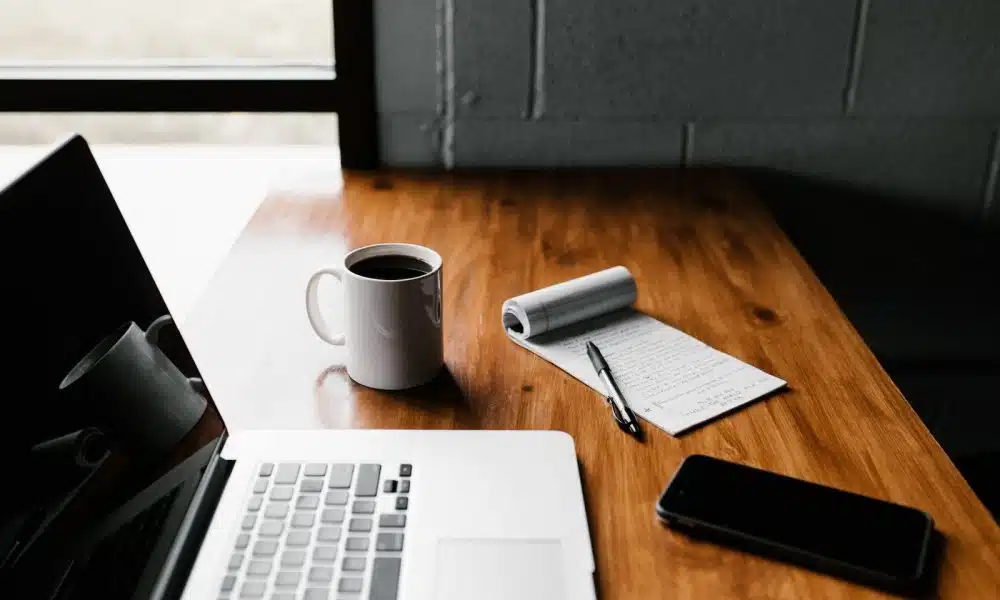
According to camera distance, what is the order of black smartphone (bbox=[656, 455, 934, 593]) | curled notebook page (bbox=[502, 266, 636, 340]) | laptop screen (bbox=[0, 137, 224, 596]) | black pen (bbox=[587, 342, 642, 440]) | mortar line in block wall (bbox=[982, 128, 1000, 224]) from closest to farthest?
laptop screen (bbox=[0, 137, 224, 596]) → black smartphone (bbox=[656, 455, 934, 593]) → black pen (bbox=[587, 342, 642, 440]) → curled notebook page (bbox=[502, 266, 636, 340]) → mortar line in block wall (bbox=[982, 128, 1000, 224])

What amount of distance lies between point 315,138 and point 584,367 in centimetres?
91

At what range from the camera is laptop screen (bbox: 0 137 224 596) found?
0.53 metres

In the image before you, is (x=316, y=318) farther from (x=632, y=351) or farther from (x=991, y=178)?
(x=991, y=178)

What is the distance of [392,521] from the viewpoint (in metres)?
0.66

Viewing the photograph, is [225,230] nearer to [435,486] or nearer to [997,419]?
[435,486]

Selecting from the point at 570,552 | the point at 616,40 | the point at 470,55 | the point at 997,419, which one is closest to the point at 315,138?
the point at 470,55

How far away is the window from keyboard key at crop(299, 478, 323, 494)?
0.87 m

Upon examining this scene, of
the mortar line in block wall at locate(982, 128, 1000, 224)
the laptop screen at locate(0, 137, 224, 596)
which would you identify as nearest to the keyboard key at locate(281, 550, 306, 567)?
the laptop screen at locate(0, 137, 224, 596)

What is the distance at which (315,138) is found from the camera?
1.64 metres

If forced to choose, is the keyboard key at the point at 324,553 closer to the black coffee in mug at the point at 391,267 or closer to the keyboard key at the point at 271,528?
the keyboard key at the point at 271,528

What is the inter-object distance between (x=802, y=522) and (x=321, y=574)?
12.9 inches

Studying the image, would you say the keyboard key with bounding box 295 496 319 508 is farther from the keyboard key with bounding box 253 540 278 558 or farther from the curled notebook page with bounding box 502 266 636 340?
the curled notebook page with bounding box 502 266 636 340

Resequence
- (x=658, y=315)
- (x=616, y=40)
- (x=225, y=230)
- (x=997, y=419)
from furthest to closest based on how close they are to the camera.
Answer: (x=997, y=419) < (x=225, y=230) < (x=616, y=40) < (x=658, y=315)

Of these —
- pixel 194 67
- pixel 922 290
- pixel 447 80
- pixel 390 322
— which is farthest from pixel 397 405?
pixel 922 290
